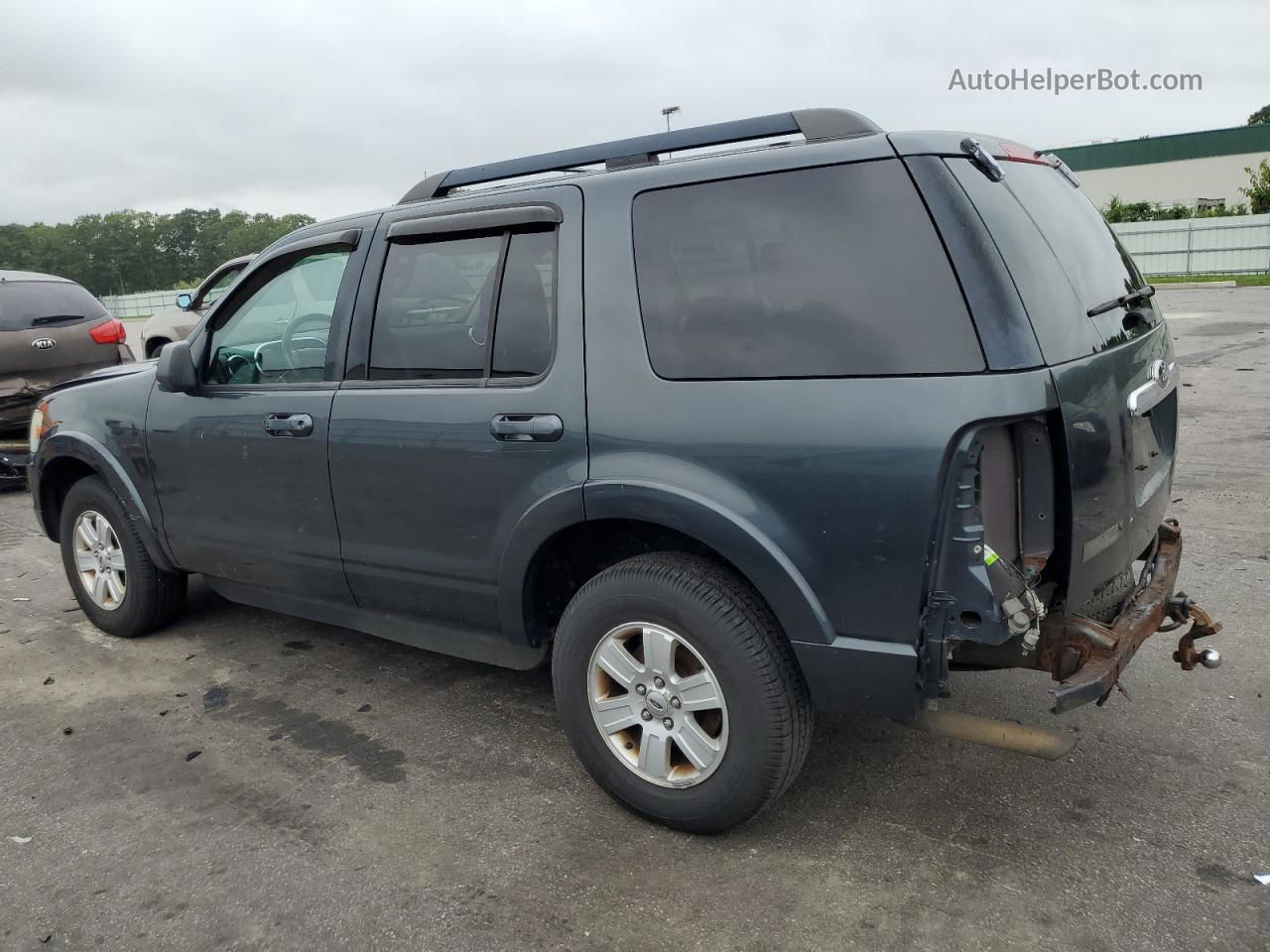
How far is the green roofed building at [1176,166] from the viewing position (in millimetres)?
45156

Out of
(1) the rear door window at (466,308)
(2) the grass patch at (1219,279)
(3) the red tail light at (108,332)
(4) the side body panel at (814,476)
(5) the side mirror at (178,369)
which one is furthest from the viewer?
(2) the grass patch at (1219,279)

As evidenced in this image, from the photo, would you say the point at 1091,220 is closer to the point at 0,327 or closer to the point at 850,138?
the point at 850,138

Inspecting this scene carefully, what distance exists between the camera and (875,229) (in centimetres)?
259

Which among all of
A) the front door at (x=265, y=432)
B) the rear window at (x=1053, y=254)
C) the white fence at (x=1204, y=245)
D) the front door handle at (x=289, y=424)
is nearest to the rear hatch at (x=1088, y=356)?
the rear window at (x=1053, y=254)

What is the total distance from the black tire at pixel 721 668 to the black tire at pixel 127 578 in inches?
102

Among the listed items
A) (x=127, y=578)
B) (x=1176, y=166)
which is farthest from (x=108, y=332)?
(x=1176, y=166)

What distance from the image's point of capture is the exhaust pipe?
107 inches

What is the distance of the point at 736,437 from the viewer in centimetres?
272

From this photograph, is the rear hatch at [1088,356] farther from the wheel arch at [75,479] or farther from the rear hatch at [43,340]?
the rear hatch at [43,340]

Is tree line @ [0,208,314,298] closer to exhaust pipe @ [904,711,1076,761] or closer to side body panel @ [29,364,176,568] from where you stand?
side body panel @ [29,364,176,568]

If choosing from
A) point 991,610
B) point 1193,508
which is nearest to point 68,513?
point 991,610

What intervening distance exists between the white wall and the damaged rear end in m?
48.0

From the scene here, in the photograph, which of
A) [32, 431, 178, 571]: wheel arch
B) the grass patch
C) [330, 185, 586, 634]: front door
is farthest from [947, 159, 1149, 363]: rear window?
the grass patch

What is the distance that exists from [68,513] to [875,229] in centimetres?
417
